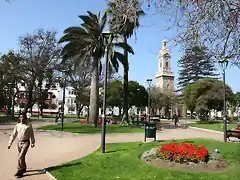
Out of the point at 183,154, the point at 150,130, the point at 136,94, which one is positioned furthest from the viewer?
the point at 136,94

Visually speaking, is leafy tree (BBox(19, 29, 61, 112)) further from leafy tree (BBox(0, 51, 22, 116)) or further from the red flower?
the red flower

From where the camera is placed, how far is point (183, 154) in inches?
344

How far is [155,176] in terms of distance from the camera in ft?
24.9

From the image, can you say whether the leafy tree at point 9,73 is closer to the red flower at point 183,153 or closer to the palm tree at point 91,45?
the palm tree at point 91,45

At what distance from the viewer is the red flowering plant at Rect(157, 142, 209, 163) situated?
341 inches

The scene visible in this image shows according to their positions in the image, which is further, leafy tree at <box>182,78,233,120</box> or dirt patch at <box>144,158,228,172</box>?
leafy tree at <box>182,78,233,120</box>

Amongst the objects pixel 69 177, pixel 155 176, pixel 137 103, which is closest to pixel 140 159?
pixel 155 176

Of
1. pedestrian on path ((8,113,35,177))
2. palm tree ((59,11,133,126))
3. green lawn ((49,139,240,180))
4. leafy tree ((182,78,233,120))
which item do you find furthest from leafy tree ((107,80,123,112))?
pedestrian on path ((8,113,35,177))

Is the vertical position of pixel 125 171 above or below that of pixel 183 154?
below

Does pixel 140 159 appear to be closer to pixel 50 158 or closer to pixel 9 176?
pixel 50 158

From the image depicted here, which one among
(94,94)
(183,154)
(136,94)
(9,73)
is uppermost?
(9,73)

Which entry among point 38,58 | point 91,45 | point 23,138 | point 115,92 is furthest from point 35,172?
point 115,92

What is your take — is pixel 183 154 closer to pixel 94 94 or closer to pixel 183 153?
pixel 183 153

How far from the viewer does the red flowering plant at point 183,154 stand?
8.66 meters
